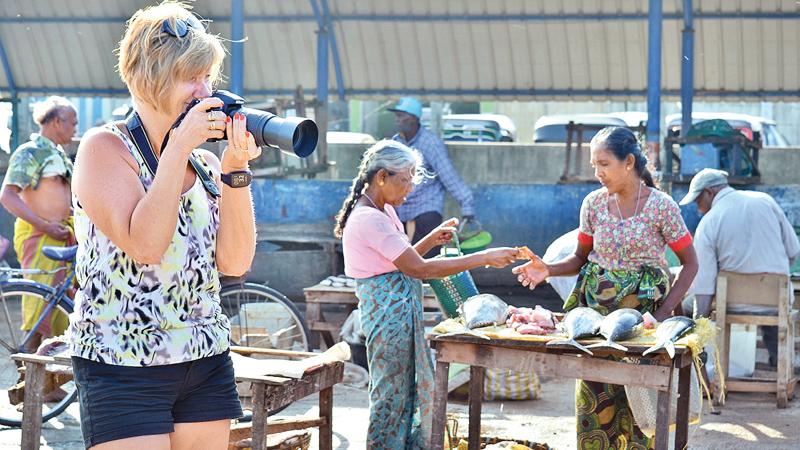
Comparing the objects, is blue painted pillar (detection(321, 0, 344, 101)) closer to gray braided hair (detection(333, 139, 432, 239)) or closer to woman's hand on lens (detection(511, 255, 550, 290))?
gray braided hair (detection(333, 139, 432, 239))


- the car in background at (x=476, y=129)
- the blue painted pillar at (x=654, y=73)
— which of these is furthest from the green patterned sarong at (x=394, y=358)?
the car in background at (x=476, y=129)

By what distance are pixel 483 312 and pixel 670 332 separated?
2.69ft

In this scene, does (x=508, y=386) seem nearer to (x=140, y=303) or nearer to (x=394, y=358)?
(x=394, y=358)

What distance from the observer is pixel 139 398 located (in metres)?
2.66

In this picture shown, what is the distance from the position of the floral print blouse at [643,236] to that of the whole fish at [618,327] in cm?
54

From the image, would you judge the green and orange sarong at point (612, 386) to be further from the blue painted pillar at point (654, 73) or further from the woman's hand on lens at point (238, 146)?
the blue painted pillar at point (654, 73)

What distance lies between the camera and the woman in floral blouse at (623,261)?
5.02 meters

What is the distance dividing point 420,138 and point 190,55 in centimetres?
668

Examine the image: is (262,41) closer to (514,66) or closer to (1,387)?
(514,66)

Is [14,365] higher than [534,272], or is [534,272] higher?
[534,272]

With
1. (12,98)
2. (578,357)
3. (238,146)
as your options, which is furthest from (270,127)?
(12,98)

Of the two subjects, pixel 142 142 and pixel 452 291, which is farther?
pixel 452 291

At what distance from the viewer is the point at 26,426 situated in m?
5.05

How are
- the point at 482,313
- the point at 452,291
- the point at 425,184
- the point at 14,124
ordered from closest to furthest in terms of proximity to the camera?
1. the point at 482,313
2. the point at 452,291
3. the point at 425,184
4. the point at 14,124
